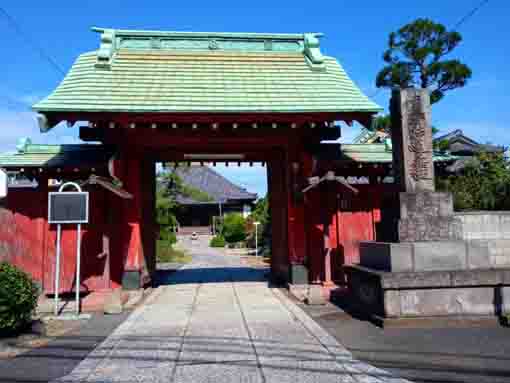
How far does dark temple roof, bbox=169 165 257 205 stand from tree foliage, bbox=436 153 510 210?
28.8 meters

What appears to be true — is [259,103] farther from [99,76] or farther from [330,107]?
[99,76]

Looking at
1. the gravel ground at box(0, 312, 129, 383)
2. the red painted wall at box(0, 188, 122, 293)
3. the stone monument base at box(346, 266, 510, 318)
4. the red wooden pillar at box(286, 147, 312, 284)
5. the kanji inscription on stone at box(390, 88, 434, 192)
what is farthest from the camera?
the red wooden pillar at box(286, 147, 312, 284)

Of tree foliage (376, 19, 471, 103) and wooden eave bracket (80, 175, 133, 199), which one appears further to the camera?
tree foliage (376, 19, 471, 103)

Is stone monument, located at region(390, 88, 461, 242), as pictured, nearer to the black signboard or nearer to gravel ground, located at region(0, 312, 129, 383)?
gravel ground, located at region(0, 312, 129, 383)

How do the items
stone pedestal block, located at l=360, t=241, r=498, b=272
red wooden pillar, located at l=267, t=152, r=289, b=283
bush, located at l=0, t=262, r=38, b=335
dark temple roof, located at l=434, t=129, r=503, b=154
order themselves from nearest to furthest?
bush, located at l=0, t=262, r=38, b=335
stone pedestal block, located at l=360, t=241, r=498, b=272
red wooden pillar, located at l=267, t=152, r=289, b=283
dark temple roof, located at l=434, t=129, r=503, b=154

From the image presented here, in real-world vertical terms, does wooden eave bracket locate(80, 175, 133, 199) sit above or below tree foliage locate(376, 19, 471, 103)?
below

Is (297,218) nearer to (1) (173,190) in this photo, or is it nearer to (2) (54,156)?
(2) (54,156)

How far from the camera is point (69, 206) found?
8.30 m

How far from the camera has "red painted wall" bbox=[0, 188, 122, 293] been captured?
31.0ft

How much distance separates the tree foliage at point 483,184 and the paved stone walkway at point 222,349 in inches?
378

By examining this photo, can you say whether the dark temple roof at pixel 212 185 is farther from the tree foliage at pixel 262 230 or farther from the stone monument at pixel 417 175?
the stone monument at pixel 417 175

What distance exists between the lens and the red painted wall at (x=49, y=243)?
9.44 m

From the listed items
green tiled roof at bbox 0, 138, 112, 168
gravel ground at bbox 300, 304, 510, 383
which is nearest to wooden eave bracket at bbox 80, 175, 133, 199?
green tiled roof at bbox 0, 138, 112, 168

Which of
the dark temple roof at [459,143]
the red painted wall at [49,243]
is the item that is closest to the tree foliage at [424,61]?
the dark temple roof at [459,143]
